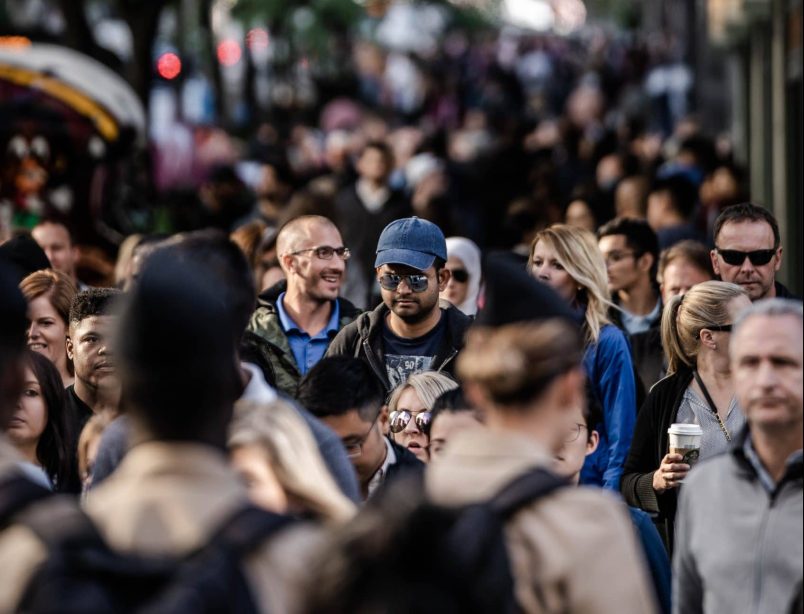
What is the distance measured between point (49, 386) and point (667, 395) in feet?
8.21

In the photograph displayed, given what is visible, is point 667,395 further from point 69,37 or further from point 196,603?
point 69,37

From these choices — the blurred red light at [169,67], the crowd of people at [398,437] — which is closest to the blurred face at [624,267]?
the crowd of people at [398,437]

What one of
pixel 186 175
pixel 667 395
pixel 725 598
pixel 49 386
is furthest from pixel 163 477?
pixel 186 175

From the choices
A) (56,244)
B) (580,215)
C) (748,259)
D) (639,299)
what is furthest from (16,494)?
(580,215)

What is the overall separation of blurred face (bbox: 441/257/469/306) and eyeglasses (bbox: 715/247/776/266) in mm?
1779

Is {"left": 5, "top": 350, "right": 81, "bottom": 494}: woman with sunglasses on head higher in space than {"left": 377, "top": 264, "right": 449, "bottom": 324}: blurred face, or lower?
lower

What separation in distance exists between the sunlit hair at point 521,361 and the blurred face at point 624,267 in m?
6.39

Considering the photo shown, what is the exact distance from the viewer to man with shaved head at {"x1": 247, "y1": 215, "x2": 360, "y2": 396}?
9266 millimetres

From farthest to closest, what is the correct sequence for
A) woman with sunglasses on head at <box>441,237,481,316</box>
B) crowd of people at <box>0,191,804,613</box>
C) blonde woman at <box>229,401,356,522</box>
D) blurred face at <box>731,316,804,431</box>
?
woman with sunglasses on head at <box>441,237,481,316</box> → blurred face at <box>731,316,804,431</box> → blonde woman at <box>229,401,356,522</box> → crowd of people at <box>0,191,804,613</box>

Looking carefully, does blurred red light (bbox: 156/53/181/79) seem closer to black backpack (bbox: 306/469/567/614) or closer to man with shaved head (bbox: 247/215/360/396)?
man with shaved head (bbox: 247/215/360/396)

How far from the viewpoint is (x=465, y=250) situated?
10.4 metres

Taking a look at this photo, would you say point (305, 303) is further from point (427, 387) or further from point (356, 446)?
point (356, 446)

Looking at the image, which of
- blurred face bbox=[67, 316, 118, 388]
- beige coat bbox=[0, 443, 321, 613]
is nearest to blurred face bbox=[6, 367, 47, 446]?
blurred face bbox=[67, 316, 118, 388]

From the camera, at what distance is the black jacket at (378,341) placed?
8438 millimetres
